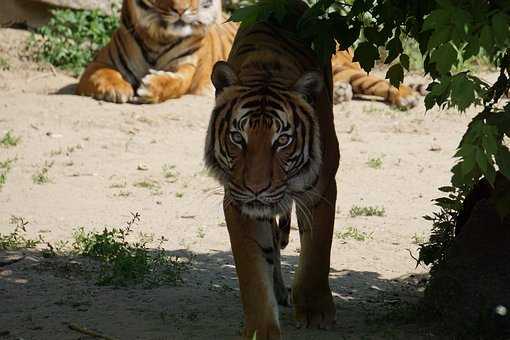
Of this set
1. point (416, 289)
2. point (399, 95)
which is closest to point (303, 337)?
point (416, 289)

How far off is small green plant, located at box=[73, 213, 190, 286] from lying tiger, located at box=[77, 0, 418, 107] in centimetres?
412

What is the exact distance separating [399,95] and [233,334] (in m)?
5.79

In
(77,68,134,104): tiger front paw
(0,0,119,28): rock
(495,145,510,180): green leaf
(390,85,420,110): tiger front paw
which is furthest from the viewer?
(0,0,119,28): rock

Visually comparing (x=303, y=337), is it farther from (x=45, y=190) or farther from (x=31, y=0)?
(x=31, y=0)

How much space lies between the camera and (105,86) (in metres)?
9.76

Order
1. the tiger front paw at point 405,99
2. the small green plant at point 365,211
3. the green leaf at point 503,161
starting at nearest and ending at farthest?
the green leaf at point 503,161, the small green plant at point 365,211, the tiger front paw at point 405,99

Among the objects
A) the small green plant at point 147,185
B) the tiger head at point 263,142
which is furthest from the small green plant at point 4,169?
the tiger head at point 263,142

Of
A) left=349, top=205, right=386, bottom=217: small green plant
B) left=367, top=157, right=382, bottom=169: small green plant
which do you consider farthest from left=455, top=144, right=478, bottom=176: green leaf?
left=367, top=157, right=382, bottom=169: small green plant

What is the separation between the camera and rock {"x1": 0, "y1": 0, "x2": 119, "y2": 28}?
448 inches

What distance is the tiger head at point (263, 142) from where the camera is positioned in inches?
167

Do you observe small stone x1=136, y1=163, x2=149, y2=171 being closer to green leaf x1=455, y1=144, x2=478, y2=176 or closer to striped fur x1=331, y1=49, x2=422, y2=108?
striped fur x1=331, y1=49, x2=422, y2=108

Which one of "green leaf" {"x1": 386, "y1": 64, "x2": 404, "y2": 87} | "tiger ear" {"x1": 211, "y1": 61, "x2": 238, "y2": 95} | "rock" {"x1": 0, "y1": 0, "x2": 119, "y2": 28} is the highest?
"rock" {"x1": 0, "y1": 0, "x2": 119, "y2": 28}

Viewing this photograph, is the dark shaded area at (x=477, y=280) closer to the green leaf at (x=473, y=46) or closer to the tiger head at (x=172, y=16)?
the green leaf at (x=473, y=46)

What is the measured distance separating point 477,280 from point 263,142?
107 cm
